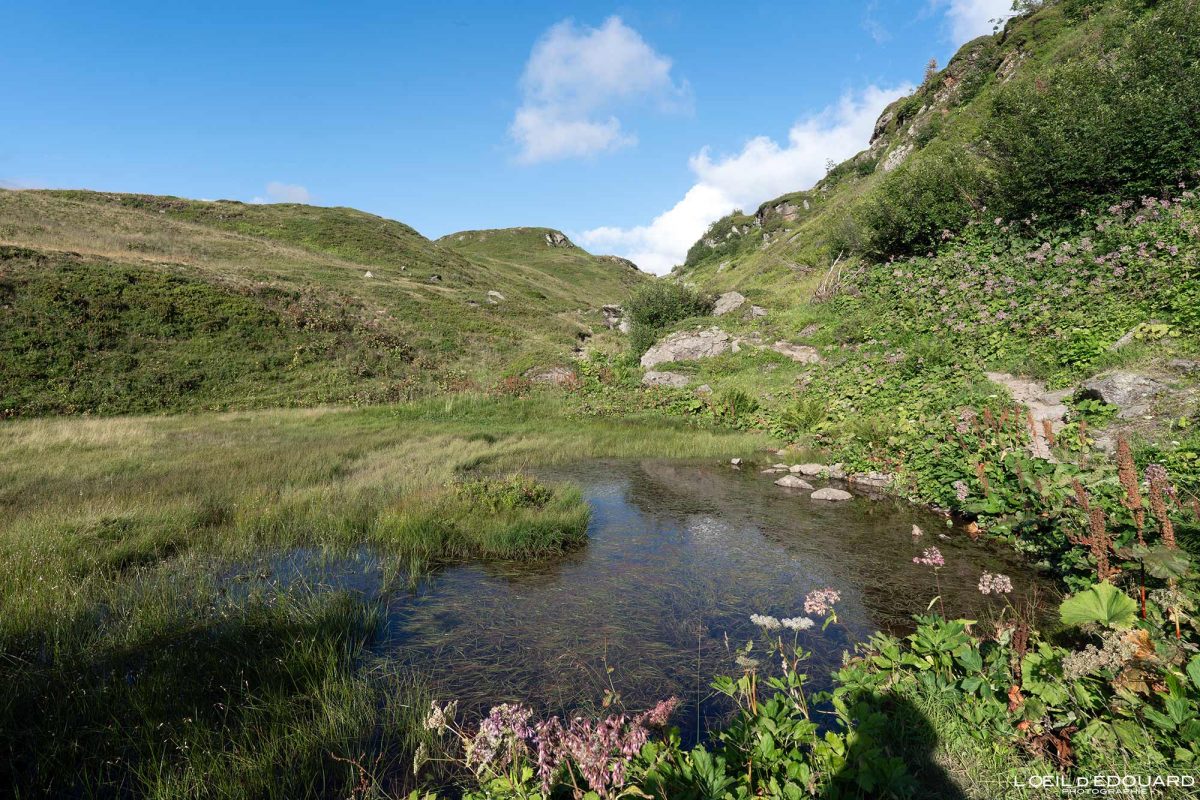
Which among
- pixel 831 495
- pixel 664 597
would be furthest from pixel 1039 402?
pixel 664 597

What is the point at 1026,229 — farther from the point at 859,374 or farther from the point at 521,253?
the point at 521,253

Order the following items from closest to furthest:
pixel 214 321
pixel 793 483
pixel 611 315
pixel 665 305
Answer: pixel 793 483
pixel 214 321
pixel 665 305
pixel 611 315

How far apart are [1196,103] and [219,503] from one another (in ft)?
90.1

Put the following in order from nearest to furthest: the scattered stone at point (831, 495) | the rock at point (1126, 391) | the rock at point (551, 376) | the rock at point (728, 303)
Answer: the rock at point (1126, 391), the scattered stone at point (831, 495), the rock at point (551, 376), the rock at point (728, 303)

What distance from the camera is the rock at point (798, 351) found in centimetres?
2175

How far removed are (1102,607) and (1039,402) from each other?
10.3 m

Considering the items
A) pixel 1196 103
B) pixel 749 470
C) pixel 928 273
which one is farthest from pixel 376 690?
pixel 1196 103

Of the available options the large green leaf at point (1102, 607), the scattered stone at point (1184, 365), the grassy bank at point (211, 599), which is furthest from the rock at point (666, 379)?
the large green leaf at point (1102, 607)

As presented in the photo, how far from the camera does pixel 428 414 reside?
22062 mm

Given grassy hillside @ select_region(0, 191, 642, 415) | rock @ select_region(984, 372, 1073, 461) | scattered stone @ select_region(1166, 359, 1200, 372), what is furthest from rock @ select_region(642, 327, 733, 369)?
scattered stone @ select_region(1166, 359, 1200, 372)

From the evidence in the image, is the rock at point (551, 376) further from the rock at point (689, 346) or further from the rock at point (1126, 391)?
the rock at point (1126, 391)

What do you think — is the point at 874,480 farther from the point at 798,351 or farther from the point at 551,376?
the point at 551,376

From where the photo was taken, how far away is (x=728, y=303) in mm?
30500

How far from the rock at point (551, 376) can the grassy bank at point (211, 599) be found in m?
11.9
